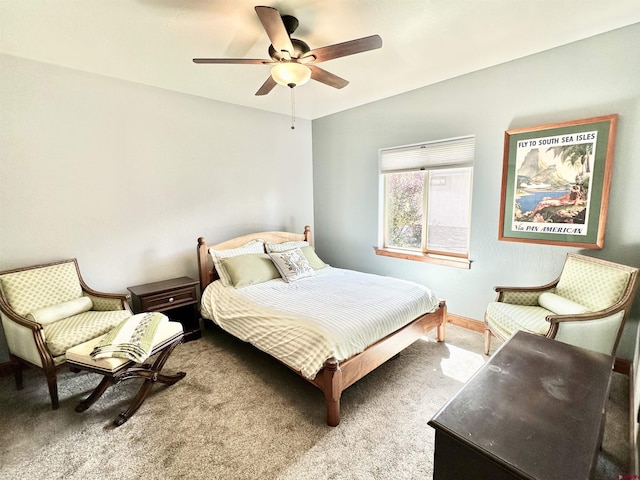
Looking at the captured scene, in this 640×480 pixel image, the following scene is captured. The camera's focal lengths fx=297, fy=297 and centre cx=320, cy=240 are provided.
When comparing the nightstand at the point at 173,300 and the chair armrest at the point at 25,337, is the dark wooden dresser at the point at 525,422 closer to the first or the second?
the chair armrest at the point at 25,337

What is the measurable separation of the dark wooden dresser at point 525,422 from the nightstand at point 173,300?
280 centimetres

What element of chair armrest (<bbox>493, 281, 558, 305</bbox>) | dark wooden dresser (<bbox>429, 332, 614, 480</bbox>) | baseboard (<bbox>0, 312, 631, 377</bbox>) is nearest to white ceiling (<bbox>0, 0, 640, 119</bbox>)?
chair armrest (<bbox>493, 281, 558, 305</bbox>)

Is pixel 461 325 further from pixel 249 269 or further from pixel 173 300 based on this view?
pixel 173 300

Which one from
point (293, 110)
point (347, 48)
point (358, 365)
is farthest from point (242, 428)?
point (293, 110)

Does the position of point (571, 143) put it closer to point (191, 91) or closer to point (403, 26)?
point (403, 26)

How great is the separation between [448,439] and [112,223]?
3.41 metres

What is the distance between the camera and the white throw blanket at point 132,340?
1940mm

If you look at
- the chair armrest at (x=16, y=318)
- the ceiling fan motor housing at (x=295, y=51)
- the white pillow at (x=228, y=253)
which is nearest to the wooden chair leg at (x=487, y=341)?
the white pillow at (x=228, y=253)

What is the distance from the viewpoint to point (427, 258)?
360cm

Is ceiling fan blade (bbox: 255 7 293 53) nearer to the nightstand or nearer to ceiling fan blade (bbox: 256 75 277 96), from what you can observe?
ceiling fan blade (bbox: 256 75 277 96)

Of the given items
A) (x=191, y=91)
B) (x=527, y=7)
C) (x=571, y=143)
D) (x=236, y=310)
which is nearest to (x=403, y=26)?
(x=527, y=7)

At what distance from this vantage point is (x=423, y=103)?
343 centimetres

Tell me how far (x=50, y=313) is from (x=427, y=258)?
3.71m

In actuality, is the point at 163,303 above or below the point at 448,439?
below
